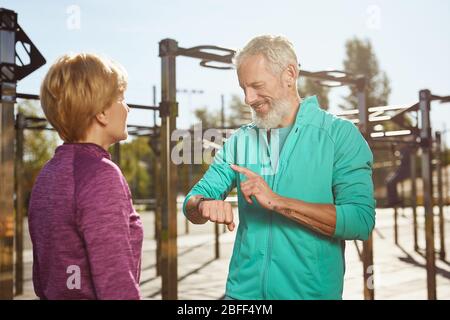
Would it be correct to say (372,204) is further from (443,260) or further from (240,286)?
(443,260)

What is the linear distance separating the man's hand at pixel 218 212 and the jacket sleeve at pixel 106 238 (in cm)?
22

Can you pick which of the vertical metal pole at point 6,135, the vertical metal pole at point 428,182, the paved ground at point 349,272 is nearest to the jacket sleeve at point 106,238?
the vertical metal pole at point 6,135

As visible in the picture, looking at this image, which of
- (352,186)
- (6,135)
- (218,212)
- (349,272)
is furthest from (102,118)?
(349,272)

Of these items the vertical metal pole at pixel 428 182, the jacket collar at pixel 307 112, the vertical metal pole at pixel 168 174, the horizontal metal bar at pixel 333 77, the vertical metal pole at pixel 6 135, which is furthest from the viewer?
the vertical metal pole at pixel 428 182

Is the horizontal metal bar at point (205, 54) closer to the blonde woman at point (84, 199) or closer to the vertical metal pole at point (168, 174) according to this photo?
the vertical metal pole at point (168, 174)

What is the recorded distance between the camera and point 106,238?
106 cm

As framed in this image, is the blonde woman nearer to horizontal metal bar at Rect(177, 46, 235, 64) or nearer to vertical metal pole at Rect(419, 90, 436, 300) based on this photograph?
horizontal metal bar at Rect(177, 46, 235, 64)

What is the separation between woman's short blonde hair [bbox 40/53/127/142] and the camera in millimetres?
1166

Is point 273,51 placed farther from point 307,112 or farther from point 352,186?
Answer: point 352,186

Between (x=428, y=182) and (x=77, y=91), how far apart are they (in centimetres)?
439

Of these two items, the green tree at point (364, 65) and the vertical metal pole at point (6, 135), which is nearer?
the vertical metal pole at point (6, 135)

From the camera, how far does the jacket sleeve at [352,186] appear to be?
4.07ft

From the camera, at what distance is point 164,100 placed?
3.66 metres
